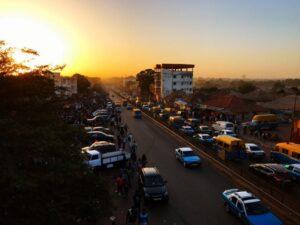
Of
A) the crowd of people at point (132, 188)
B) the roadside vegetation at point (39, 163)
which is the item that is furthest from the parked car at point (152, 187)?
the roadside vegetation at point (39, 163)

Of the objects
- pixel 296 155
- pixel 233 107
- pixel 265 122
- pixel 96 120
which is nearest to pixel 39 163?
pixel 296 155

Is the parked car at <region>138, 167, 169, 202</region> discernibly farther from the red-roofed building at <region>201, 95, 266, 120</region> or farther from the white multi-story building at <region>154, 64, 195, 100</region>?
Result: the white multi-story building at <region>154, 64, 195, 100</region>

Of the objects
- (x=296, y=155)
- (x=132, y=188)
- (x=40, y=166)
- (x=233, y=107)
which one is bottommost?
(x=132, y=188)

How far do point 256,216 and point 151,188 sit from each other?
615cm

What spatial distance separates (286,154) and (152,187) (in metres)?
13.7

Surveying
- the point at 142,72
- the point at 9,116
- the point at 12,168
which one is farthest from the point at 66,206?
the point at 142,72

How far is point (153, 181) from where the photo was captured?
793 inches

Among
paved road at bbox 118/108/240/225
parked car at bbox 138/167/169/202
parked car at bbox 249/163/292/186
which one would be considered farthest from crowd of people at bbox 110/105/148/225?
parked car at bbox 249/163/292/186

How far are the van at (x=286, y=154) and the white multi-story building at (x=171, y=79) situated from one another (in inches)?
3141

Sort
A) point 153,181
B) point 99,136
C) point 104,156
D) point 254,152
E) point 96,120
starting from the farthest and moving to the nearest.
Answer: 1. point 96,120
2. point 99,136
3. point 254,152
4. point 104,156
5. point 153,181

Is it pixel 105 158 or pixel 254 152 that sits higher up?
pixel 105 158

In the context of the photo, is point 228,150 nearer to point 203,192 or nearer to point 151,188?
point 203,192

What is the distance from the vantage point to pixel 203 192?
21422 millimetres

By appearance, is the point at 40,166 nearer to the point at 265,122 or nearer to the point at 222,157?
the point at 222,157
